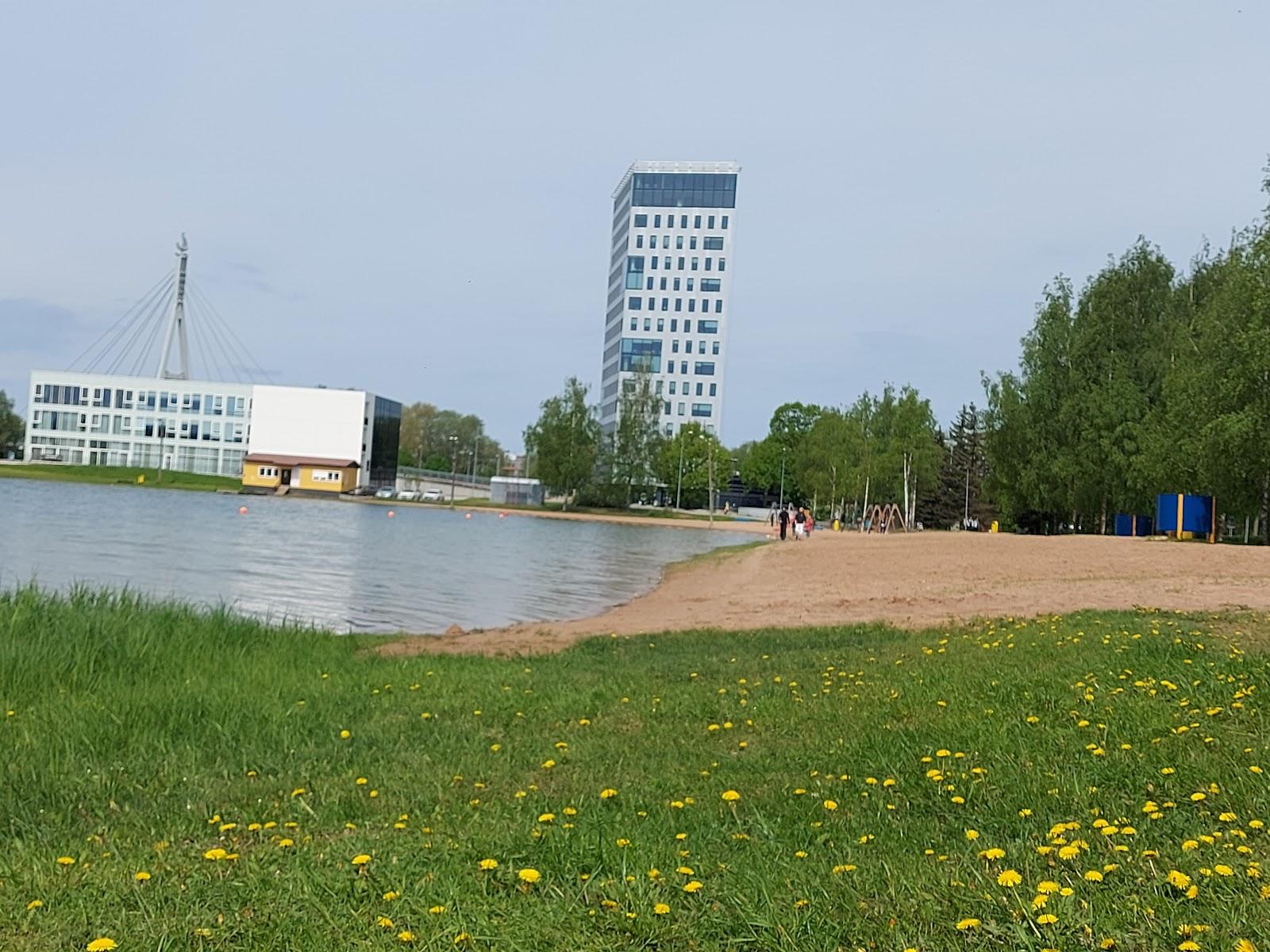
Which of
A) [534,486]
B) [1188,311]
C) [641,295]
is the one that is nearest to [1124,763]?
[1188,311]

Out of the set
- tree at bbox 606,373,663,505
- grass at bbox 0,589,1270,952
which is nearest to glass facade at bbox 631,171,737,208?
tree at bbox 606,373,663,505

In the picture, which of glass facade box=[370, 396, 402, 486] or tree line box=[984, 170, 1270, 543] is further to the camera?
glass facade box=[370, 396, 402, 486]

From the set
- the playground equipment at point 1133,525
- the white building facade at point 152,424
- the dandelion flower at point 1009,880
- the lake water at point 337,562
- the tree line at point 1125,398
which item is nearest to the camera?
the dandelion flower at point 1009,880

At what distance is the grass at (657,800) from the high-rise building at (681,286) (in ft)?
431

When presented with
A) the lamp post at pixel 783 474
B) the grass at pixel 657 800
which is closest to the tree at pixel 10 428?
the lamp post at pixel 783 474

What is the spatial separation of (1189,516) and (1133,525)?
911cm

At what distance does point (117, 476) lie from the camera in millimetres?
125062

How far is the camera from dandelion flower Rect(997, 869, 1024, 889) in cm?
410

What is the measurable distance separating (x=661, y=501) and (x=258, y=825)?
129 meters

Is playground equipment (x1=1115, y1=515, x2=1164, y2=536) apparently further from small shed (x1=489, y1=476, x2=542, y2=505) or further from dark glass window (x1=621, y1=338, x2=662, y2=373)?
dark glass window (x1=621, y1=338, x2=662, y2=373)

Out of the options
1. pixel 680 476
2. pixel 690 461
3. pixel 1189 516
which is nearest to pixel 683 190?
pixel 690 461

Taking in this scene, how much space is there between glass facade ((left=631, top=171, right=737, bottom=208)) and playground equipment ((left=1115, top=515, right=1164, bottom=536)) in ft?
308

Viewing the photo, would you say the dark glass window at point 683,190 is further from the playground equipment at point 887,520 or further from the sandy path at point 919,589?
the sandy path at point 919,589

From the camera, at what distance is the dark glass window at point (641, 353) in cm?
14275
